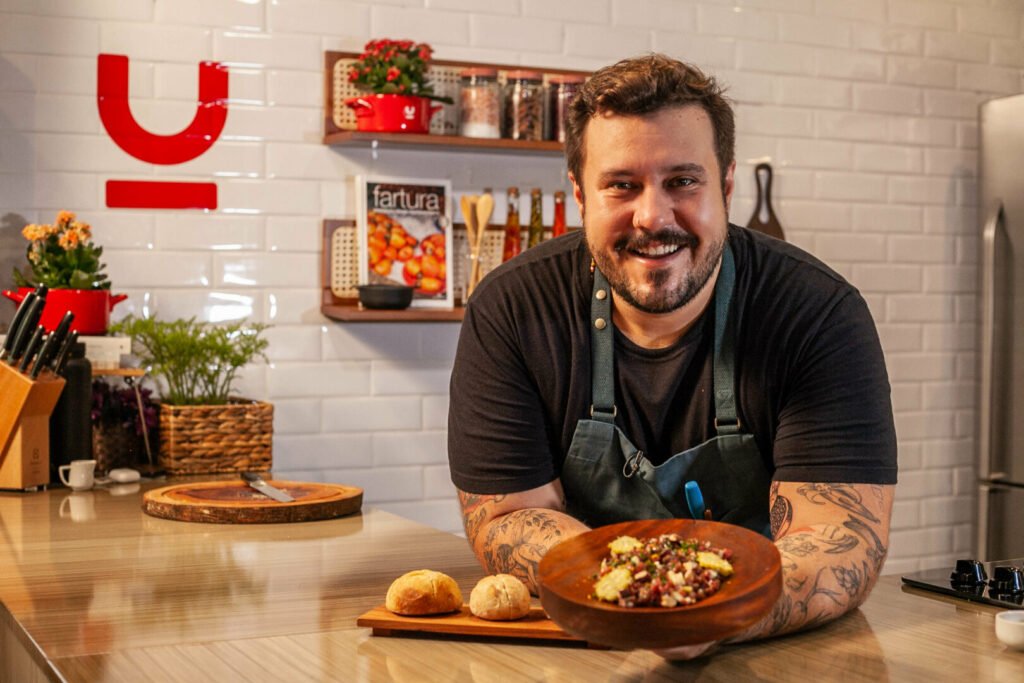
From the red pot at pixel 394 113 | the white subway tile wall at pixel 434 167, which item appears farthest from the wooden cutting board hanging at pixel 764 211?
the red pot at pixel 394 113

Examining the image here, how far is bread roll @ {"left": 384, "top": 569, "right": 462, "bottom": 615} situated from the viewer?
1.61m

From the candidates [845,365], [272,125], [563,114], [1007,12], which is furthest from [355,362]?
[1007,12]

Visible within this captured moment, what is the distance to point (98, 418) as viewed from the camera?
3217 mm

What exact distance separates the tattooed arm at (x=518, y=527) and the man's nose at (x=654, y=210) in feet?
1.54

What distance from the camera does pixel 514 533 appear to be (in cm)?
196

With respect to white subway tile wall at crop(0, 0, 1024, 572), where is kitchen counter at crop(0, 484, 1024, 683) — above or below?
below

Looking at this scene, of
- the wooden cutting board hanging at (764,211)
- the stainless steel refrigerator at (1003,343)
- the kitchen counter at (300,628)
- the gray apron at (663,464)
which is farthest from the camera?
the wooden cutting board hanging at (764,211)

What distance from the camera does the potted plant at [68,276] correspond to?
318 centimetres

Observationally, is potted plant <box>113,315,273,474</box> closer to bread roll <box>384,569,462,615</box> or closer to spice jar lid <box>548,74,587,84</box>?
spice jar lid <box>548,74,587,84</box>

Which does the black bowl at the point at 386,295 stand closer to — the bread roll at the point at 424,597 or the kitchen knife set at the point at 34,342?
the kitchen knife set at the point at 34,342

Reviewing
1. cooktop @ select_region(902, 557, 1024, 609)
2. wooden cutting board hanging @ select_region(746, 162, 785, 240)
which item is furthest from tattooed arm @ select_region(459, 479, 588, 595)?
wooden cutting board hanging @ select_region(746, 162, 785, 240)

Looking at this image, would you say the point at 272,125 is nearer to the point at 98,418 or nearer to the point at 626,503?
the point at 98,418

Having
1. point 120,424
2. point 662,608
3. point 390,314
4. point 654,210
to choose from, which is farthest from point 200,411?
point 662,608

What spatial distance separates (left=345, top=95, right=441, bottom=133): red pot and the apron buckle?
5.93ft
